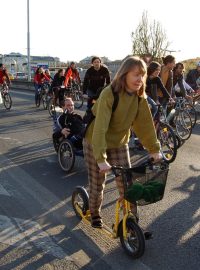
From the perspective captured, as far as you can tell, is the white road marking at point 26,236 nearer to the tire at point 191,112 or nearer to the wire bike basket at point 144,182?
the wire bike basket at point 144,182

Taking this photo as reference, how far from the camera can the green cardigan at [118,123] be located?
3750mm

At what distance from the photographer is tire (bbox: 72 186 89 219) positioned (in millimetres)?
4930

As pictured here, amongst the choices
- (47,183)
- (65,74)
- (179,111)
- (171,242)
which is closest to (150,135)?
(171,242)

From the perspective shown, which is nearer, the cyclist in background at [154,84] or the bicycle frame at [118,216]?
the bicycle frame at [118,216]

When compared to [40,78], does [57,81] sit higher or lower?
higher

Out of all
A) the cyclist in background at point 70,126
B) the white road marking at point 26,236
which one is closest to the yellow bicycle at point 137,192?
the white road marking at point 26,236

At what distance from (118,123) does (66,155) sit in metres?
3.56

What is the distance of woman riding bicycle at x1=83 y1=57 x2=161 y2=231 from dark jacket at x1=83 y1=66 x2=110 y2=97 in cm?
598

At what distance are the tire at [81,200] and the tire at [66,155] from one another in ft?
6.71

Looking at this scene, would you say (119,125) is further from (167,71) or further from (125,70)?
(167,71)

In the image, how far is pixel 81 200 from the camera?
5129mm

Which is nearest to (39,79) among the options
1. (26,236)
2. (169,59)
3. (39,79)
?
(39,79)

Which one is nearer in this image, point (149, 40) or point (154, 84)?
point (154, 84)

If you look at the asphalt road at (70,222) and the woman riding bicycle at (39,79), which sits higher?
the asphalt road at (70,222)
